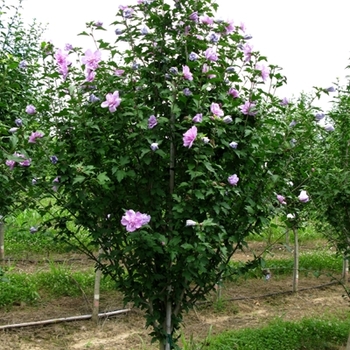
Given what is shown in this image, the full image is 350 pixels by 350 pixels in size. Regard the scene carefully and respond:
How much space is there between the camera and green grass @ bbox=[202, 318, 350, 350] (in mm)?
4223

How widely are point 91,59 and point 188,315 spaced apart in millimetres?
3860

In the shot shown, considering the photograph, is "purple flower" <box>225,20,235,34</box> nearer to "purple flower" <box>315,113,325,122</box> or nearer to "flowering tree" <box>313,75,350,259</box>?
"purple flower" <box>315,113,325,122</box>

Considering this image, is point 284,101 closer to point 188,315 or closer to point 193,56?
point 193,56

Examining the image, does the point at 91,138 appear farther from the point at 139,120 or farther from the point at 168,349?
the point at 168,349

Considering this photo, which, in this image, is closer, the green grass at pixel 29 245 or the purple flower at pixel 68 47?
the purple flower at pixel 68 47

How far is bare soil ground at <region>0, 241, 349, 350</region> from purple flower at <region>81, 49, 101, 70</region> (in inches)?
104

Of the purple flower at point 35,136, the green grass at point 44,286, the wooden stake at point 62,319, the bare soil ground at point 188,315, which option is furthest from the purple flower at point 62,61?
the green grass at point 44,286

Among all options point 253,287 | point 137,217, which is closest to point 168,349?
point 137,217

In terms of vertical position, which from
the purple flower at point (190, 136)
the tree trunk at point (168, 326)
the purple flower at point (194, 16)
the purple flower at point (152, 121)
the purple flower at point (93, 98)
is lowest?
the tree trunk at point (168, 326)

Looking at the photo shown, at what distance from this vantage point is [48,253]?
736 centimetres

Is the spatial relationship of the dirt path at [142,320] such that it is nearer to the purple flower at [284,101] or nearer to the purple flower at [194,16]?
the purple flower at [284,101]

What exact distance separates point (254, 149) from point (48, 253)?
5.82 metres

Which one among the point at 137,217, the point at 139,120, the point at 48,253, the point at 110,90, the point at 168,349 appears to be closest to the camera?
the point at 137,217

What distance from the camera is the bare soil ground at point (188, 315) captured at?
14.1ft
